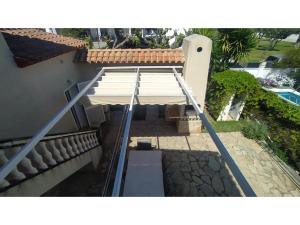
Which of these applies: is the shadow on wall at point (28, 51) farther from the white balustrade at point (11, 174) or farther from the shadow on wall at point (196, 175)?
the shadow on wall at point (196, 175)

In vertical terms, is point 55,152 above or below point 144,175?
above

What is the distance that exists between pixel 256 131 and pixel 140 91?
12.4 meters

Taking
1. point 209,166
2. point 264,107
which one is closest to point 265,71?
point 264,107

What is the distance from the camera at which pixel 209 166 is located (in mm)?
14656

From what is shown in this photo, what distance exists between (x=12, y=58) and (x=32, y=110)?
2.93 m

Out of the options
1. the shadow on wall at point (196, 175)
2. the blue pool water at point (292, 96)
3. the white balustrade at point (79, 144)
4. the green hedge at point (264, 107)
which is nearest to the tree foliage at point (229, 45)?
the green hedge at point (264, 107)

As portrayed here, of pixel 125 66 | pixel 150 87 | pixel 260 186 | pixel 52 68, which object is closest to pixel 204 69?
pixel 150 87

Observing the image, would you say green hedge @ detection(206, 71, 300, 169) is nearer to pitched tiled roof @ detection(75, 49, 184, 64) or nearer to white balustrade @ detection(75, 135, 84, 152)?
pitched tiled roof @ detection(75, 49, 184, 64)

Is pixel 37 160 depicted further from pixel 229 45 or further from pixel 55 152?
pixel 229 45

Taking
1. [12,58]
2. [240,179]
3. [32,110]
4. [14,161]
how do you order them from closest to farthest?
[240,179]
[14,161]
[12,58]
[32,110]

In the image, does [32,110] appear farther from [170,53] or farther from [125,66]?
[170,53]

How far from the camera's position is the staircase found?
5.52 meters

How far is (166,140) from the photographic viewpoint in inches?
688
